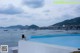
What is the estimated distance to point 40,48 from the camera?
3.18 m

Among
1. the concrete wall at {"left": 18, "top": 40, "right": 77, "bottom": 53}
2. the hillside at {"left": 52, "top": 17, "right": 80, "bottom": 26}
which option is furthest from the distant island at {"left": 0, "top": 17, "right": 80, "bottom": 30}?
the concrete wall at {"left": 18, "top": 40, "right": 77, "bottom": 53}

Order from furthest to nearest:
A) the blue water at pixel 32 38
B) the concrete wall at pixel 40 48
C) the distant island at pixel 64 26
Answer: the distant island at pixel 64 26, the blue water at pixel 32 38, the concrete wall at pixel 40 48

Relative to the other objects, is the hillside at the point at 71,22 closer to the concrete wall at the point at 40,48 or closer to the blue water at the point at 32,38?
the blue water at the point at 32,38

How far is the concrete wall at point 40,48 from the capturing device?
2.55 m

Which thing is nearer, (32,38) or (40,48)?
(40,48)

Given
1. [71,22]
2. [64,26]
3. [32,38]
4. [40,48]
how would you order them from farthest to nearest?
[64,26] → [71,22] → [32,38] → [40,48]

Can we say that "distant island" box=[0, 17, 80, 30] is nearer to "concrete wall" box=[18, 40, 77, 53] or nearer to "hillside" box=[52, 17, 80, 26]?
"hillside" box=[52, 17, 80, 26]

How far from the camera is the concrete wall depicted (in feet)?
8.36

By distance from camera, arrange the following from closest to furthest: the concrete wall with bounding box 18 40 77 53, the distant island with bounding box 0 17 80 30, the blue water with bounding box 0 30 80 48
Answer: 1. the concrete wall with bounding box 18 40 77 53
2. the blue water with bounding box 0 30 80 48
3. the distant island with bounding box 0 17 80 30

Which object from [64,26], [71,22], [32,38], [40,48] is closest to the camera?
[40,48]

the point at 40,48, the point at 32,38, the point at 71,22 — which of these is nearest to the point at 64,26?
the point at 71,22

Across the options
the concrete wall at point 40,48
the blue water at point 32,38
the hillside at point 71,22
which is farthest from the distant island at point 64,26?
the concrete wall at point 40,48

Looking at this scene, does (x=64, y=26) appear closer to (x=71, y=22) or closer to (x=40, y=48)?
(x=71, y=22)

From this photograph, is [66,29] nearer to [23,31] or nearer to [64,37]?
[64,37]
